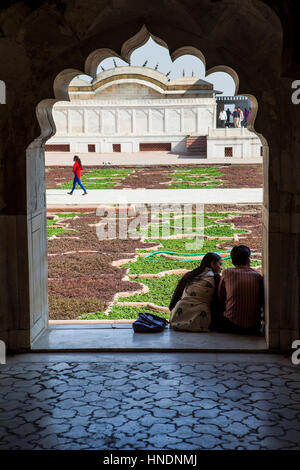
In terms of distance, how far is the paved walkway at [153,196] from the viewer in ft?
49.5

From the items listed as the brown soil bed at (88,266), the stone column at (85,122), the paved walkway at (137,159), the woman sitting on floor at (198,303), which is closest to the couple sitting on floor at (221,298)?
the woman sitting on floor at (198,303)

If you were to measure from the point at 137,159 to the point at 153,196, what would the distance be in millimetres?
12348

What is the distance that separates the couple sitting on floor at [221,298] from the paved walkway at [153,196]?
31.2 ft

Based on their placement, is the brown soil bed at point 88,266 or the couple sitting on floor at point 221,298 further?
the brown soil bed at point 88,266

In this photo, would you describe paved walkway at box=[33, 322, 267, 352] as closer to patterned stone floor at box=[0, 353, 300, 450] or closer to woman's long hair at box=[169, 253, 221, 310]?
patterned stone floor at box=[0, 353, 300, 450]

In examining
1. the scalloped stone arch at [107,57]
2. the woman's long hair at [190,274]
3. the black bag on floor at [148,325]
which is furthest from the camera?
the woman's long hair at [190,274]

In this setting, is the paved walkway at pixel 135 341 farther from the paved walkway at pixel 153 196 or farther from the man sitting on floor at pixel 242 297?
the paved walkway at pixel 153 196

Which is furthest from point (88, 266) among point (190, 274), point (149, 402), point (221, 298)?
point (149, 402)

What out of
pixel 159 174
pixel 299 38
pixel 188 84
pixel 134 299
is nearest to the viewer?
pixel 299 38

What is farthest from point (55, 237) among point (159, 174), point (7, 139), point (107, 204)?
point (159, 174)

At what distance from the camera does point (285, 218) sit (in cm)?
464

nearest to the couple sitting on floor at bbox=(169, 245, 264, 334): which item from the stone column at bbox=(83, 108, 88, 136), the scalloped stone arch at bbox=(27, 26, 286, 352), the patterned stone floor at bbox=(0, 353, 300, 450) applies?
the patterned stone floor at bbox=(0, 353, 300, 450)

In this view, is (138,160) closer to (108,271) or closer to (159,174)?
(159,174)

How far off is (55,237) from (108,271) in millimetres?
2557
